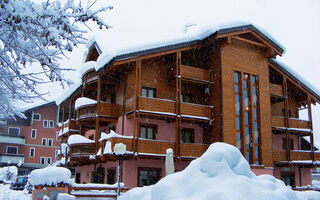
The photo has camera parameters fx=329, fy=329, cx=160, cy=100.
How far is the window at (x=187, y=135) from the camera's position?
24156mm

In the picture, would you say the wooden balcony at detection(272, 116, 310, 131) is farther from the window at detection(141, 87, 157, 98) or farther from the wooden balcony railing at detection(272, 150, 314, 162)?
the window at detection(141, 87, 157, 98)

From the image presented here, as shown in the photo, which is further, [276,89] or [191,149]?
[276,89]

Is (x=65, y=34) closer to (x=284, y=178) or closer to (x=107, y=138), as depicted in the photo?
(x=107, y=138)

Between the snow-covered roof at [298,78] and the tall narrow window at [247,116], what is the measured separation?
12.0ft

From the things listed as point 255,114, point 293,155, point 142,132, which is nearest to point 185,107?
point 142,132

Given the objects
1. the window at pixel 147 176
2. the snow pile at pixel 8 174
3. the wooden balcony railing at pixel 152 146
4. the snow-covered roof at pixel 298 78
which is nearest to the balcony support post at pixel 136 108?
the wooden balcony railing at pixel 152 146

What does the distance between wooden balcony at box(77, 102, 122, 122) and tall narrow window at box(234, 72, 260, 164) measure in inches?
350

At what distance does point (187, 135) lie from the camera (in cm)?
2433

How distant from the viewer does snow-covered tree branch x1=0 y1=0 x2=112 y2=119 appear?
14.6 feet

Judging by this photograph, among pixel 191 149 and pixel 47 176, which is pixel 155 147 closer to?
pixel 191 149

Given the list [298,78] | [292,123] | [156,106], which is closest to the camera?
[156,106]

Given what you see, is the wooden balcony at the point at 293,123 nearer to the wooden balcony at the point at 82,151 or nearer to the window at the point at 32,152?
the wooden balcony at the point at 82,151

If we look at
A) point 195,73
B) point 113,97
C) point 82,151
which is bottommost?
point 82,151

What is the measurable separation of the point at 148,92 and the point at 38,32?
1877 cm
